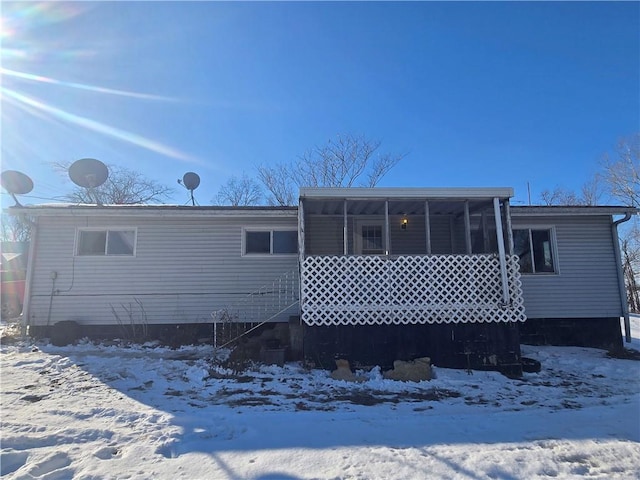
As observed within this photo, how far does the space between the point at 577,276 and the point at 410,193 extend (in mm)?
5563

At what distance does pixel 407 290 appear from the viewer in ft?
23.6

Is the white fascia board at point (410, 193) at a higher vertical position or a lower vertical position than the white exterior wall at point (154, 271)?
higher

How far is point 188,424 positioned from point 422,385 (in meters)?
3.60

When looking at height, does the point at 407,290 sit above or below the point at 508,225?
below

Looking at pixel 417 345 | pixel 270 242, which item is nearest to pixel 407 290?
pixel 417 345

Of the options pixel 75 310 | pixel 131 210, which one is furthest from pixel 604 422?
pixel 75 310

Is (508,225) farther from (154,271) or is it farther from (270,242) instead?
(154,271)

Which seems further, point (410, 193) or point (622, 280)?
point (622, 280)

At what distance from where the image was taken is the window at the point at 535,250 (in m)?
9.69

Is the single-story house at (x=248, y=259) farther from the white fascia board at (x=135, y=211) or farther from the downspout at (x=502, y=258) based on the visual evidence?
the downspout at (x=502, y=258)

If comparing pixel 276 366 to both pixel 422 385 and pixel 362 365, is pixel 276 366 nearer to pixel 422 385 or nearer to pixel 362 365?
pixel 362 365

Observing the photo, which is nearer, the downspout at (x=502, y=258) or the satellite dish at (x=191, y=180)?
the downspout at (x=502, y=258)

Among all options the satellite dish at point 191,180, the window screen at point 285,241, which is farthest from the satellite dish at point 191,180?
the window screen at point 285,241

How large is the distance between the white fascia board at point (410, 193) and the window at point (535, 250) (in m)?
3.06
